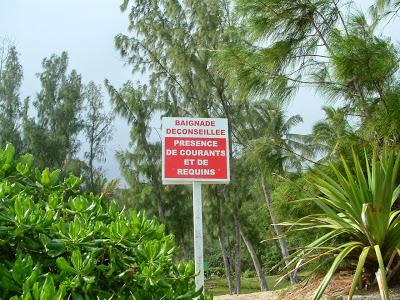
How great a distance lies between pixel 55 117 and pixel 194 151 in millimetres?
17869

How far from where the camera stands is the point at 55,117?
21.7 metres

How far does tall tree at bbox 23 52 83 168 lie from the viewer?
2058 centimetres

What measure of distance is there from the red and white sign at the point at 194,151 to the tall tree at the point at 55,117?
16.5 m

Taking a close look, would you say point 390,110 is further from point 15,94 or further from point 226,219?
point 15,94

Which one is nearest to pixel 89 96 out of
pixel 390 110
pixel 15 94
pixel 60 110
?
pixel 60 110

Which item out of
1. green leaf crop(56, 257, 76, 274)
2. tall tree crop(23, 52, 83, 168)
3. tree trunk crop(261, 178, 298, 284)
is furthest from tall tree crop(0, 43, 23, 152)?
green leaf crop(56, 257, 76, 274)

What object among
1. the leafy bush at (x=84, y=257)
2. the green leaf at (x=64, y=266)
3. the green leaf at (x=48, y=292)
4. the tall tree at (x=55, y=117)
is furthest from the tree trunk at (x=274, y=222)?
the tall tree at (x=55, y=117)

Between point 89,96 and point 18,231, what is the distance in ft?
74.4

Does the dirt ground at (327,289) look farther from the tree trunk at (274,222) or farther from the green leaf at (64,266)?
the green leaf at (64,266)

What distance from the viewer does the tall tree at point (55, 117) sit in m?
20.6

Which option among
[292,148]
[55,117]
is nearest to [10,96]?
[55,117]

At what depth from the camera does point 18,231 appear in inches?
45.8

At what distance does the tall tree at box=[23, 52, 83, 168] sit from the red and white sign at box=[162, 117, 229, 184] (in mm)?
16517

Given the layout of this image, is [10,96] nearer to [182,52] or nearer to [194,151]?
[182,52]
